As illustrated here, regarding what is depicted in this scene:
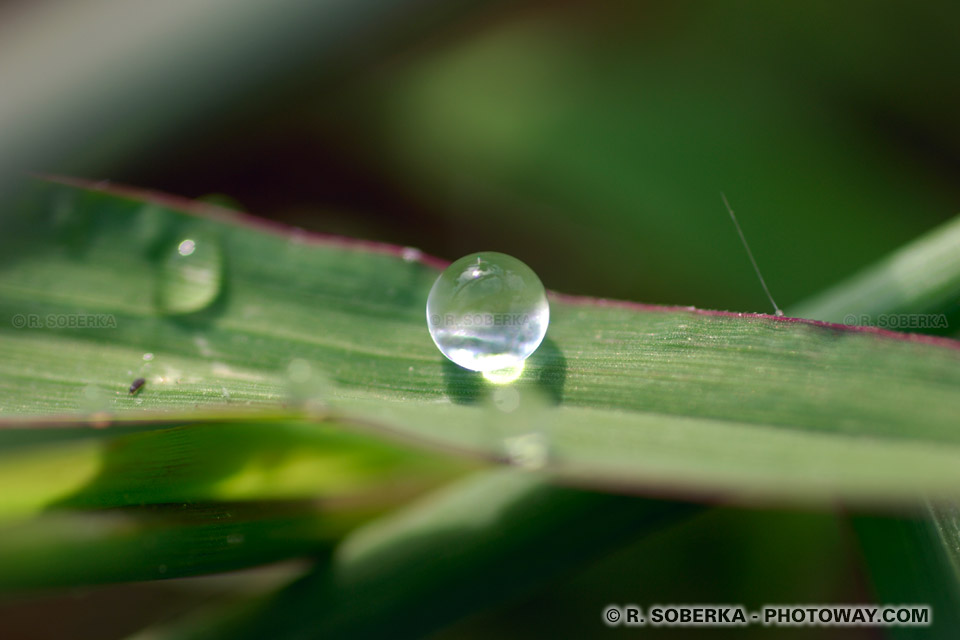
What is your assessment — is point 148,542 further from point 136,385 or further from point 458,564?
point 458,564

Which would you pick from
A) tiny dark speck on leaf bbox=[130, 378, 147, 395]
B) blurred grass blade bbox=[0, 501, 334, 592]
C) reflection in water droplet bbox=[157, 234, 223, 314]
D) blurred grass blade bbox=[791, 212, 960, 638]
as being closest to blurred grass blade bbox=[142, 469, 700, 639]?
blurred grass blade bbox=[0, 501, 334, 592]

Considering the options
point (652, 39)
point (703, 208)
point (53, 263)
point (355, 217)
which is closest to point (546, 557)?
point (53, 263)

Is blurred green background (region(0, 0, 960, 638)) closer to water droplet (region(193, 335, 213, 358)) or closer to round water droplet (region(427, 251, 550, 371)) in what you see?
water droplet (region(193, 335, 213, 358))

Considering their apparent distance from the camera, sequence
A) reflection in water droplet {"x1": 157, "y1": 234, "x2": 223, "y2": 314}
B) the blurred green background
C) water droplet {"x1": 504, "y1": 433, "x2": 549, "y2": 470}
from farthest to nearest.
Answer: the blurred green background
reflection in water droplet {"x1": 157, "y1": 234, "x2": 223, "y2": 314}
water droplet {"x1": 504, "y1": 433, "x2": 549, "y2": 470}

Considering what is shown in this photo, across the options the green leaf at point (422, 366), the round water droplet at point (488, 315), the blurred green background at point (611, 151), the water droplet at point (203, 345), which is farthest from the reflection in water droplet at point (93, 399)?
the blurred green background at point (611, 151)

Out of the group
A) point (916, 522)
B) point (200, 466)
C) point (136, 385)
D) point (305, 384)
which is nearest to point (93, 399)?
point (136, 385)

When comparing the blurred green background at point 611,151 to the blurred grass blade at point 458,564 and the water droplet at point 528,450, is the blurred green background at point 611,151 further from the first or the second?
the water droplet at point 528,450

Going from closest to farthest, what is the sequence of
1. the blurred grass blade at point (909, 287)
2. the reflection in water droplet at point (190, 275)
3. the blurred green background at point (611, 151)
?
the blurred grass blade at point (909, 287) < the reflection in water droplet at point (190, 275) < the blurred green background at point (611, 151)
